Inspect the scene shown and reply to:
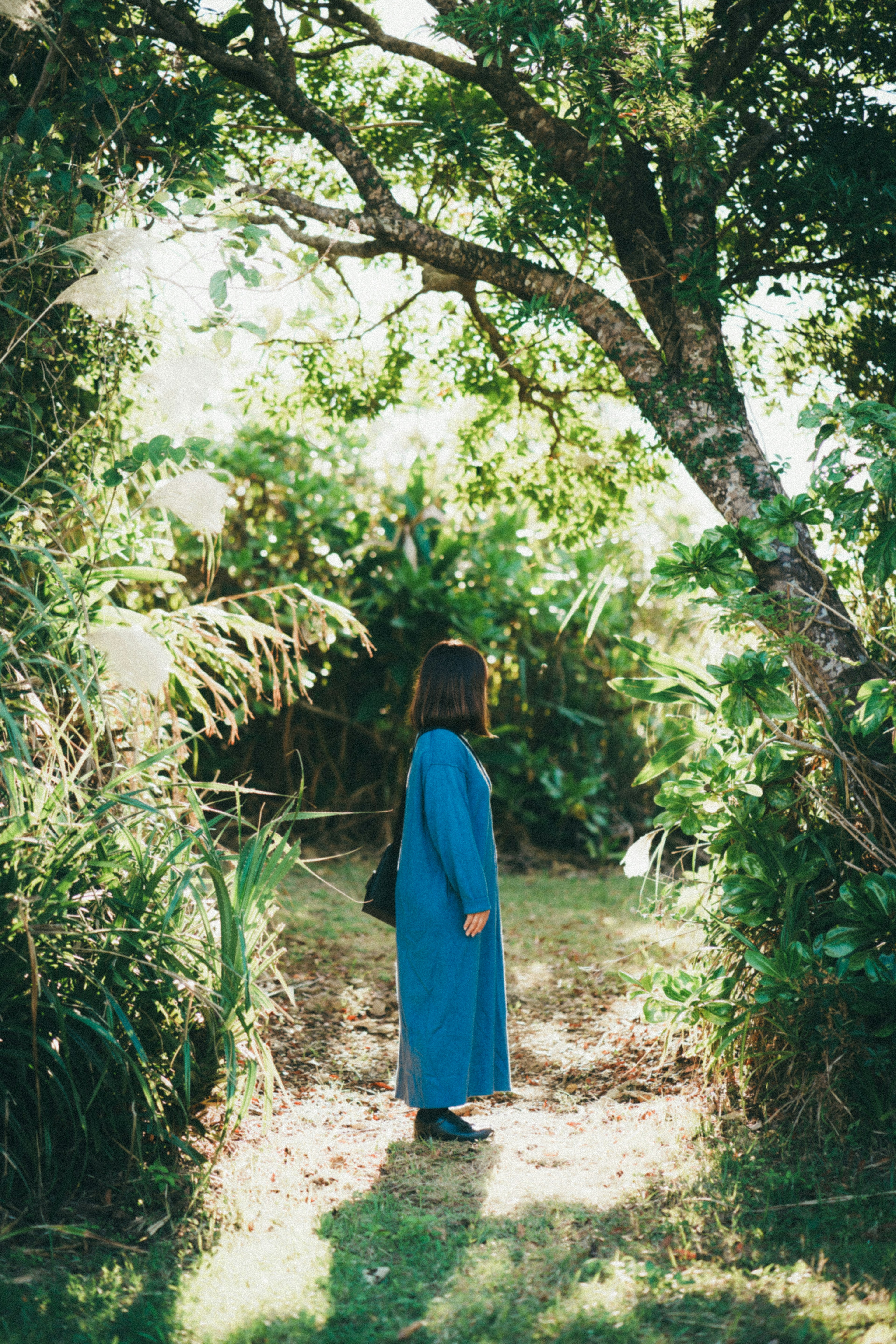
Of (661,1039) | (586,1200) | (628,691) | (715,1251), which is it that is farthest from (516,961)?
(715,1251)

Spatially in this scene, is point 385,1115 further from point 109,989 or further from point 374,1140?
point 109,989

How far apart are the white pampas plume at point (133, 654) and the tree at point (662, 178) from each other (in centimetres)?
144

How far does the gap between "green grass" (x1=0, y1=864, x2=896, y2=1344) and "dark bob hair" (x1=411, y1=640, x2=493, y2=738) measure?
132cm

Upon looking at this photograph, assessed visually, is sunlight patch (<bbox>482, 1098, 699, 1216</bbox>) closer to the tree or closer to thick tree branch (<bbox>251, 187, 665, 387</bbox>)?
the tree

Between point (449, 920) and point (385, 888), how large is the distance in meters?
0.26

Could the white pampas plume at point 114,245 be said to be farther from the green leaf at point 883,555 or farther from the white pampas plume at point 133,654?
the green leaf at point 883,555


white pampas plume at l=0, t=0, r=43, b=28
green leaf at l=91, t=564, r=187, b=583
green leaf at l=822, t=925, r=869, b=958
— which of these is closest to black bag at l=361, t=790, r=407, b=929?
green leaf at l=91, t=564, r=187, b=583

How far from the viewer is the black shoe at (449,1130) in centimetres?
312

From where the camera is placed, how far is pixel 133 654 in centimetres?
312

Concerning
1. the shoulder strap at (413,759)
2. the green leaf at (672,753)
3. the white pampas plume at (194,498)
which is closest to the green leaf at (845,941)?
the green leaf at (672,753)

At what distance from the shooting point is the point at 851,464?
2930mm

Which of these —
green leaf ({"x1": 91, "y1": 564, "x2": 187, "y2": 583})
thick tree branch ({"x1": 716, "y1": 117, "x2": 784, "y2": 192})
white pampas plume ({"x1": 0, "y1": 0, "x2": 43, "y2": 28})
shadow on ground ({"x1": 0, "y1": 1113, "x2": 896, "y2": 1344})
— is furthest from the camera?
thick tree branch ({"x1": 716, "y1": 117, "x2": 784, "y2": 192})

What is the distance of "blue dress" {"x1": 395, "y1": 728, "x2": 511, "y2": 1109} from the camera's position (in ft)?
10.2

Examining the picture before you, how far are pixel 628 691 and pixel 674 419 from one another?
987mm
